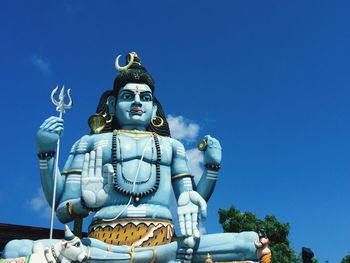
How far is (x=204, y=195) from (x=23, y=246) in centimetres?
278

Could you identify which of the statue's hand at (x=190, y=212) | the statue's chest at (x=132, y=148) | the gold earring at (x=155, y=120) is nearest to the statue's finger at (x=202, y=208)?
the statue's hand at (x=190, y=212)

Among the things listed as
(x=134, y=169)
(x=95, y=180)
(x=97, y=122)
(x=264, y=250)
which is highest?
(x=97, y=122)

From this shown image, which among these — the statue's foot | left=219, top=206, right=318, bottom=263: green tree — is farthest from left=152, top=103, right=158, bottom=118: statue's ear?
left=219, top=206, right=318, bottom=263: green tree

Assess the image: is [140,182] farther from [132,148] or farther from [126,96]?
[126,96]

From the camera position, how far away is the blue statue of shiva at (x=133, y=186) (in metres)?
6.86

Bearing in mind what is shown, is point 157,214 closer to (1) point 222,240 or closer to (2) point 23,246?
(1) point 222,240

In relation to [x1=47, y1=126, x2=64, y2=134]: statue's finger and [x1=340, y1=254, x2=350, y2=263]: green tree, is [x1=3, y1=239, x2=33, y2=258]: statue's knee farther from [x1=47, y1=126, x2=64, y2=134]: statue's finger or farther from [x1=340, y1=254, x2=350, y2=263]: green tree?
[x1=340, y1=254, x2=350, y2=263]: green tree

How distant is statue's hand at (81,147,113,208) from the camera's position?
22.9 ft

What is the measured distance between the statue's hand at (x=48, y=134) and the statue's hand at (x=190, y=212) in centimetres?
203

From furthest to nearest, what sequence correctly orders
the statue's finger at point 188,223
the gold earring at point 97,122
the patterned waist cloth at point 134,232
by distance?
1. the gold earring at point 97,122
2. the patterned waist cloth at point 134,232
3. the statue's finger at point 188,223

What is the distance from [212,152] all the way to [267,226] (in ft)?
21.4

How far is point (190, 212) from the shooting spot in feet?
23.0

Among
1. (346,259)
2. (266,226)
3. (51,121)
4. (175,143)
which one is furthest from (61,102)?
(346,259)

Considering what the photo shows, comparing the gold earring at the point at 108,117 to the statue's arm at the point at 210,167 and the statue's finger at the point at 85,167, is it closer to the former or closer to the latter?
the statue's finger at the point at 85,167
